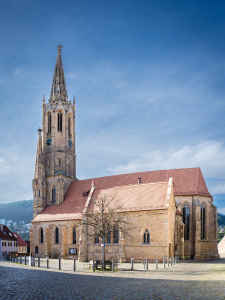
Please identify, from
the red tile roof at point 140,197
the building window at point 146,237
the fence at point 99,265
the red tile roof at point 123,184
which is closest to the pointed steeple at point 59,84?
the red tile roof at point 123,184

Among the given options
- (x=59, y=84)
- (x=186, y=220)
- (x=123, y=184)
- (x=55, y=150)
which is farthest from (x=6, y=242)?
(x=186, y=220)

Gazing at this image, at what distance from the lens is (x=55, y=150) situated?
190 ft

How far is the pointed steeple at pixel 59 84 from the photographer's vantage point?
201ft

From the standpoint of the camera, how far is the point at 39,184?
186 feet

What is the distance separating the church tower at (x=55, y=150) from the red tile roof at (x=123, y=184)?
2139 mm

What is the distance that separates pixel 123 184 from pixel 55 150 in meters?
14.7

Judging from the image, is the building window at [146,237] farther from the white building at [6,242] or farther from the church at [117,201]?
the white building at [6,242]

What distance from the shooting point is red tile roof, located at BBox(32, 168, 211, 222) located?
157 feet

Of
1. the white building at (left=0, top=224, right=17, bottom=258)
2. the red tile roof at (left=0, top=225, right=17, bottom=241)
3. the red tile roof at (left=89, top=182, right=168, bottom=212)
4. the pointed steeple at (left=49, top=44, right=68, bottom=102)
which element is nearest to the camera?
the red tile roof at (left=89, top=182, right=168, bottom=212)

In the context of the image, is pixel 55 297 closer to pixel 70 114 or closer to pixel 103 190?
pixel 103 190

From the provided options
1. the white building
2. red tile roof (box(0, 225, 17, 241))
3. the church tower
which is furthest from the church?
red tile roof (box(0, 225, 17, 241))

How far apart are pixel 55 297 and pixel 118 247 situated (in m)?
27.8

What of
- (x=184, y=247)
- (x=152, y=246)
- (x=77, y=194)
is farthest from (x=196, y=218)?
(x=77, y=194)

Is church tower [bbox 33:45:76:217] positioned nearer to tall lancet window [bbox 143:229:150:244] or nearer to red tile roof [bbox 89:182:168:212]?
red tile roof [bbox 89:182:168:212]
